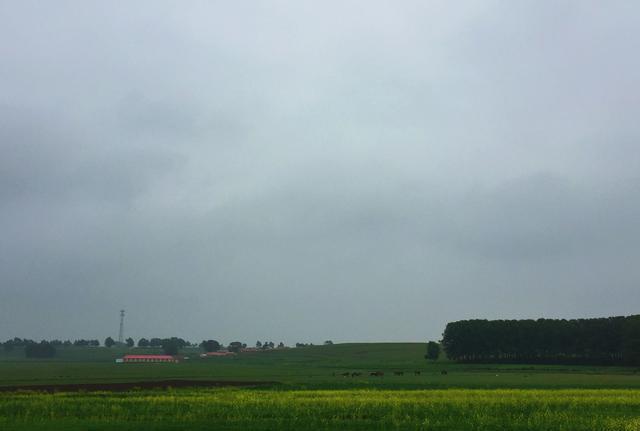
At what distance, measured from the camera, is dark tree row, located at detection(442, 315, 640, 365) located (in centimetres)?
15312

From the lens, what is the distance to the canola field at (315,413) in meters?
34.5

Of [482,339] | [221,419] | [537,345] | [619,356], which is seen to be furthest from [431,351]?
[221,419]

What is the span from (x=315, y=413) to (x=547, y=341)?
468 feet

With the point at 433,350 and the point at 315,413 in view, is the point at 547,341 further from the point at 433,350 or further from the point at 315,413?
the point at 315,413

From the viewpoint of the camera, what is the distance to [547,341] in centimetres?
16838

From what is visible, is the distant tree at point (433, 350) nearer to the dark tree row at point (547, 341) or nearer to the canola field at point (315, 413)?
the dark tree row at point (547, 341)

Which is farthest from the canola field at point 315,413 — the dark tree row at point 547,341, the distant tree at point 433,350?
the distant tree at point 433,350

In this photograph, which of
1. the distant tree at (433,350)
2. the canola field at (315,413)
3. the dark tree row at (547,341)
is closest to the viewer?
the canola field at (315,413)

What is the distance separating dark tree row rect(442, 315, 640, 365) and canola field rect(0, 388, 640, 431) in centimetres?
10726

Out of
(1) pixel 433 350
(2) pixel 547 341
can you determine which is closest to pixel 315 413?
(2) pixel 547 341

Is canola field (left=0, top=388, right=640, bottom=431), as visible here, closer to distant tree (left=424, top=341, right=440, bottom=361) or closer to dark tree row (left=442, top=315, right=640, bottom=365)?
dark tree row (left=442, top=315, right=640, bottom=365)

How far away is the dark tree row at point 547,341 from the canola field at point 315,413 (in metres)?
107

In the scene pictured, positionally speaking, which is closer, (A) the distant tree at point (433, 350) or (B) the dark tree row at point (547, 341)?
(B) the dark tree row at point (547, 341)

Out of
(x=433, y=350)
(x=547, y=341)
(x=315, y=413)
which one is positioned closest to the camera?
(x=315, y=413)
